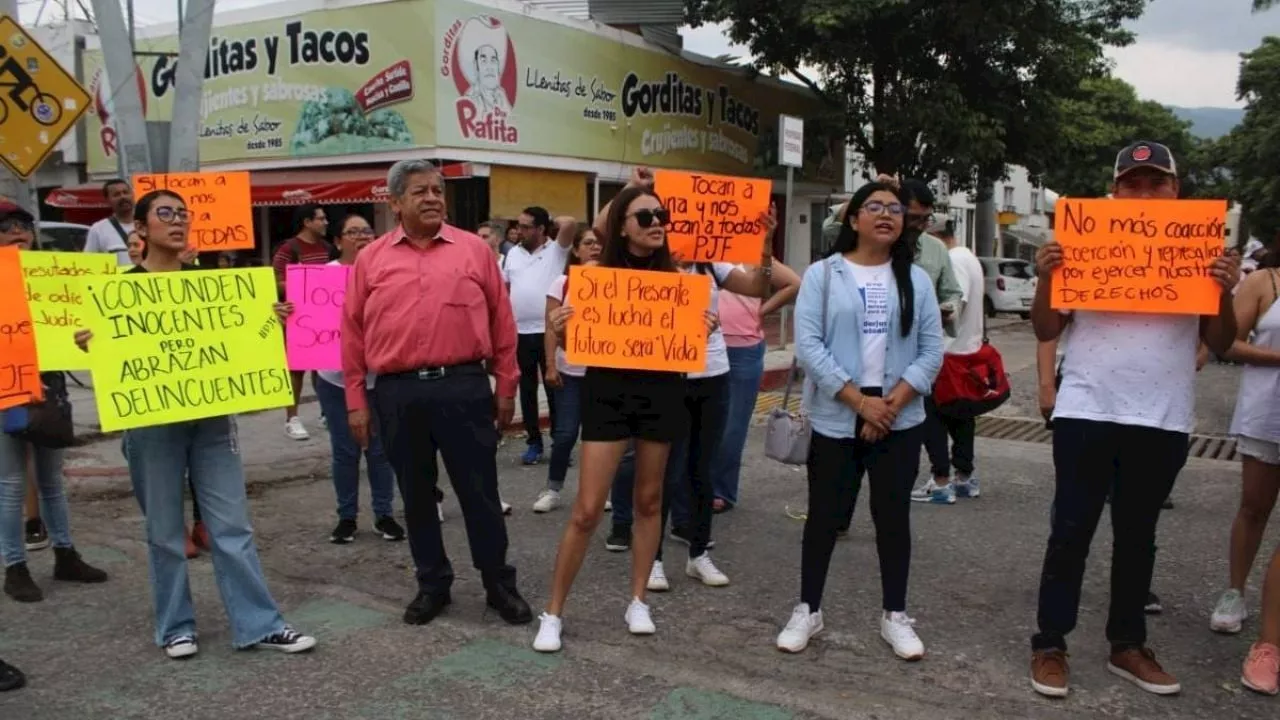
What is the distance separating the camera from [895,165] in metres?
24.0

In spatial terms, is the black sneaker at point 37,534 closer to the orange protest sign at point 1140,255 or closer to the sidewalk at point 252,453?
the sidewalk at point 252,453

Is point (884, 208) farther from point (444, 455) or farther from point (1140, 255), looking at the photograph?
point (444, 455)

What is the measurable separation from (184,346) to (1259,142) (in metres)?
35.9

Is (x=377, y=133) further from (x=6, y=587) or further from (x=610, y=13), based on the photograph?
(x=6, y=587)

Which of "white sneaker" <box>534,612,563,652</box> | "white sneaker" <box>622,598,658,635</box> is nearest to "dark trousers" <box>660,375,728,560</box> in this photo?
"white sneaker" <box>622,598,658,635</box>

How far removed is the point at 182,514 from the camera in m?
4.38

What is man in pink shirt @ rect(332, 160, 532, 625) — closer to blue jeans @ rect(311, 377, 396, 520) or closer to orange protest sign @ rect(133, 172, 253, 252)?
blue jeans @ rect(311, 377, 396, 520)

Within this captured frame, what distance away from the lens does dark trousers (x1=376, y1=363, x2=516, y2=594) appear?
4496 millimetres

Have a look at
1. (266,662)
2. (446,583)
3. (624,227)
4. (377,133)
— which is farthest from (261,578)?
(377,133)

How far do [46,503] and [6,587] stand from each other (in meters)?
0.45

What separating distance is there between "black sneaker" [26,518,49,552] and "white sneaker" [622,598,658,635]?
3450mm

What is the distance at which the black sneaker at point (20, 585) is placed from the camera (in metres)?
5.00

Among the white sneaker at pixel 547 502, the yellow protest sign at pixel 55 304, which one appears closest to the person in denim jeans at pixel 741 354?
the white sneaker at pixel 547 502

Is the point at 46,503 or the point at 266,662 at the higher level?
the point at 46,503
